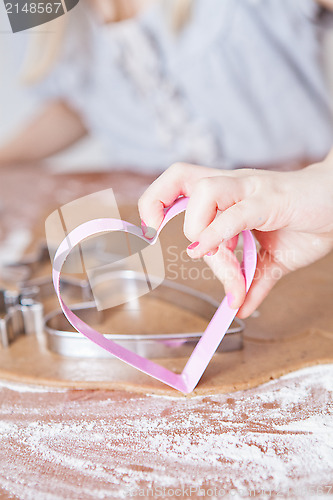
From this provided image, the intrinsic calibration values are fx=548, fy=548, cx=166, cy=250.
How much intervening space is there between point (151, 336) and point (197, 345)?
0.05 meters

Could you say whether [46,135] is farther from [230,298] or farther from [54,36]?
[230,298]

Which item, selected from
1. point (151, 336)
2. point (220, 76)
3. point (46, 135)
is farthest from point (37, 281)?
point (46, 135)

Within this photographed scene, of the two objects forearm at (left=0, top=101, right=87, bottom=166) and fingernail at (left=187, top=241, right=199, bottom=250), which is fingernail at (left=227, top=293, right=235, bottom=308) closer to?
fingernail at (left=187, top=241, right=199, bottom=250)

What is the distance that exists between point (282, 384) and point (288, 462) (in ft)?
0.37

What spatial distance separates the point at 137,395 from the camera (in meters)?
0.52

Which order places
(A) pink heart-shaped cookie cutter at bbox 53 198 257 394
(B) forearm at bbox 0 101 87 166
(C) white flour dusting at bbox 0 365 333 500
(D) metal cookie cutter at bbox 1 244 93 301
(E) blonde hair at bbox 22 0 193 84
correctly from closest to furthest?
(C) white flour dusting at bbox 0 365 333 500 → (A) pink heart-shaped cookie cutter at bbox 53 198 257 394 → (D) metal cookie cutter at bbox 1 244 93 301 → (E) blonde hair at bbox 22 0 193 84 → (B) forearm at bbox 0 101 87 166

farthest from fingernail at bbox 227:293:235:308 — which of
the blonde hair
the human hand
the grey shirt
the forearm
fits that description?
the forearm

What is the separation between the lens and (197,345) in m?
0.53

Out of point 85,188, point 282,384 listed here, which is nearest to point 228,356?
point 282,384

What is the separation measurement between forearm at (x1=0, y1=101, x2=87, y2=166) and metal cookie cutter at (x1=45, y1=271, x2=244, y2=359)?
1.04 m

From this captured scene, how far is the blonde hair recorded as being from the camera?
135 cm

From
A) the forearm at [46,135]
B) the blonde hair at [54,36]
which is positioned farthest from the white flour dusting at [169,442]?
the forearm at [46,135]

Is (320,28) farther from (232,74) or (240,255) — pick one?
(240,255)

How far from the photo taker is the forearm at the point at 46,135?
1.63m
